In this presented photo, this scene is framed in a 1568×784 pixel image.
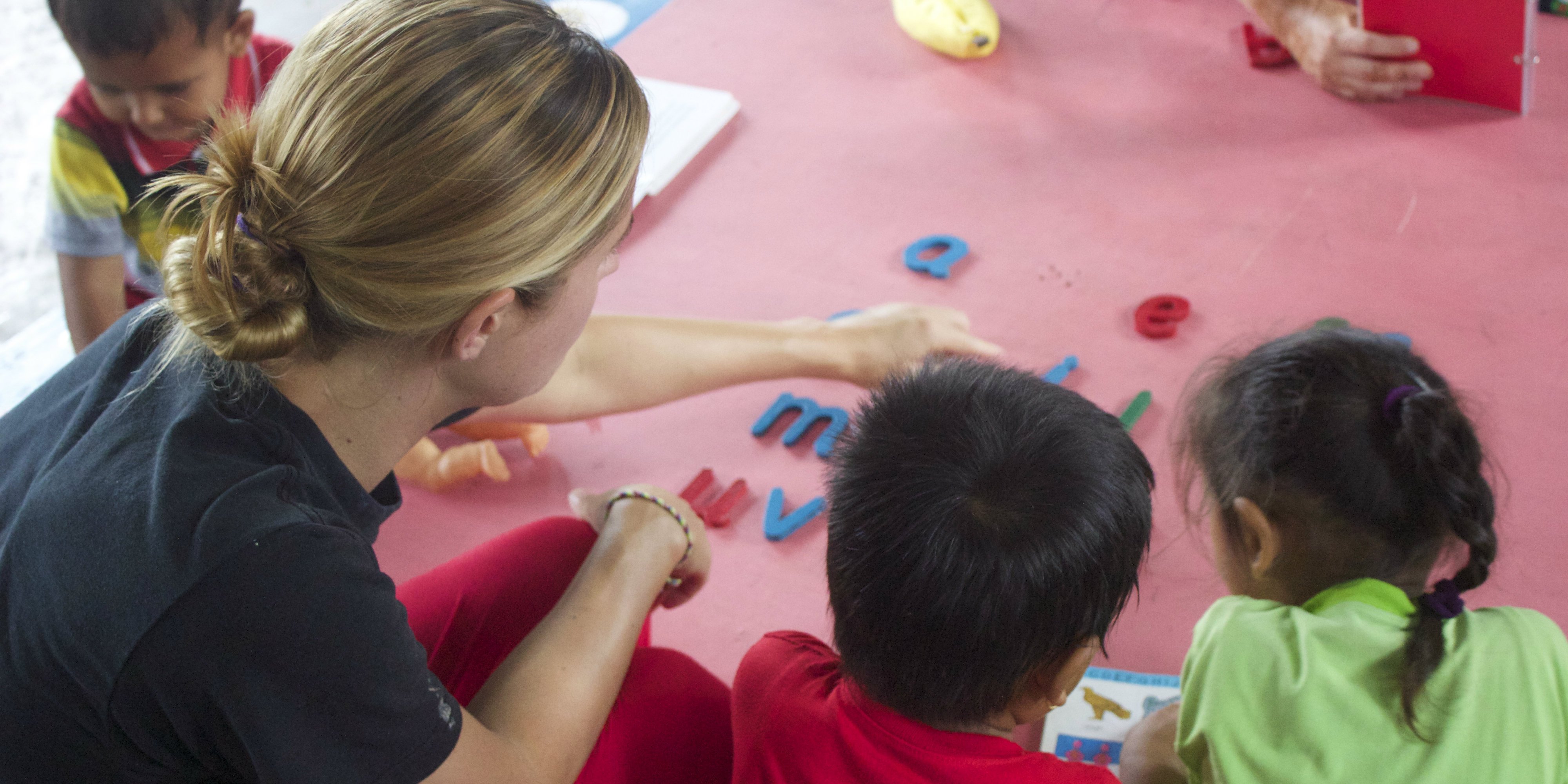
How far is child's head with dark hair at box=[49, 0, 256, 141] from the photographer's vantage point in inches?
49.1

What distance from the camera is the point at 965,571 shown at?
2.36 feet

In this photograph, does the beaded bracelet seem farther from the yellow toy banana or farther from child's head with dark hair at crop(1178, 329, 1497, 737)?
the yellow toy banana

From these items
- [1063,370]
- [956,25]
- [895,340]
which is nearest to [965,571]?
[895,340]

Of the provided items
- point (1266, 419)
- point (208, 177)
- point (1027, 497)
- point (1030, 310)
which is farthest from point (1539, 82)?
point (208, 177)

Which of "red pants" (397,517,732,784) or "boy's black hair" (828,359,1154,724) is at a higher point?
"boy's black hair" (828,359,1154,724)

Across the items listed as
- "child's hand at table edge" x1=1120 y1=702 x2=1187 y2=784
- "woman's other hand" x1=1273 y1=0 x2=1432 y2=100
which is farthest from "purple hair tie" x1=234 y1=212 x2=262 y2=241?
"woman's other hand" x1=1273 y1=0 x2=1432 y2=100

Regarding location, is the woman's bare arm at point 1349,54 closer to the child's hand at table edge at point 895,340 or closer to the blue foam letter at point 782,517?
the child's hand at table edge at point 895,340

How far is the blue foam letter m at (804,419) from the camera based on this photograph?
1401 millimetres

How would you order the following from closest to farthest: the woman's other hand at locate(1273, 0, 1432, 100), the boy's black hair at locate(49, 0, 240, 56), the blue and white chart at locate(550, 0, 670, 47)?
the boy's black hair at locate(49, 0, 240, 56), the woman's other hand at locate(1273, 0, 1432, 100), the blue and white chart at locate(550, 0, 670, 47)

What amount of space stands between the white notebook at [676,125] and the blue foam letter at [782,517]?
2.25 ft

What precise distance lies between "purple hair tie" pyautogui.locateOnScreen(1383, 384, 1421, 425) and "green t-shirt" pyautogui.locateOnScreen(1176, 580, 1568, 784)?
0.13m

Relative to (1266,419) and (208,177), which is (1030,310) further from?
(208,177)

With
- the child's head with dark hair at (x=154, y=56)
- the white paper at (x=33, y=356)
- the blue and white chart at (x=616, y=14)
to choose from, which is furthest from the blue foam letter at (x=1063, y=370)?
the white paper at (x=33, y=356)

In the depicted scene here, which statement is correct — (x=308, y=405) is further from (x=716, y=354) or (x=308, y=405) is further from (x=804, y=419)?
(x=804, y=419)
